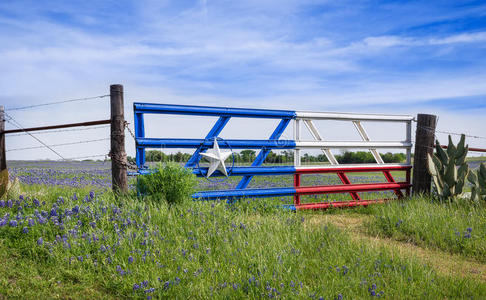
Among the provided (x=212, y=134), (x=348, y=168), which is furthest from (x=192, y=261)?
(x=348, y=168)

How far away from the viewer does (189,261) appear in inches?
155

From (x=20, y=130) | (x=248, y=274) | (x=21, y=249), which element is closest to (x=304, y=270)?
(x=248, y=274)

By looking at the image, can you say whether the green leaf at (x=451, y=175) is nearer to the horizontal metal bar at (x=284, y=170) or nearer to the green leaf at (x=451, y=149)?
the green leaf at (x=451, y=149)

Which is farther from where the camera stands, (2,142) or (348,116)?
(348,116)

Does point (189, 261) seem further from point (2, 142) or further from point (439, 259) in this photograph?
point (2, 142)

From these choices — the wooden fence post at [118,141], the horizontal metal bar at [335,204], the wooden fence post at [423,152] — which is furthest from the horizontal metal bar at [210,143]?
the wooden fence post at [423,152]

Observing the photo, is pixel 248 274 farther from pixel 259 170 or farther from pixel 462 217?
pixel 462 217

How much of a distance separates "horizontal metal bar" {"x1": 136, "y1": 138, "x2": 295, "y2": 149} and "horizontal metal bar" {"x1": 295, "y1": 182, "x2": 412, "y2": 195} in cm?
94

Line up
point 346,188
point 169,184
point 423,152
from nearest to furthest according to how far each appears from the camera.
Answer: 1. point 169,184
2. point 346,188
3. point 423,152

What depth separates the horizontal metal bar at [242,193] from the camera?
675 cm

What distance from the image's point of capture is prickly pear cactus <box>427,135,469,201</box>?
7.92 metres

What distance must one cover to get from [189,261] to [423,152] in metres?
7.06

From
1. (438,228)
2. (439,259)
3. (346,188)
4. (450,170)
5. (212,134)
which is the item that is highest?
(212,134)

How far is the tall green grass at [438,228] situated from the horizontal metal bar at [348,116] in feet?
7.53
